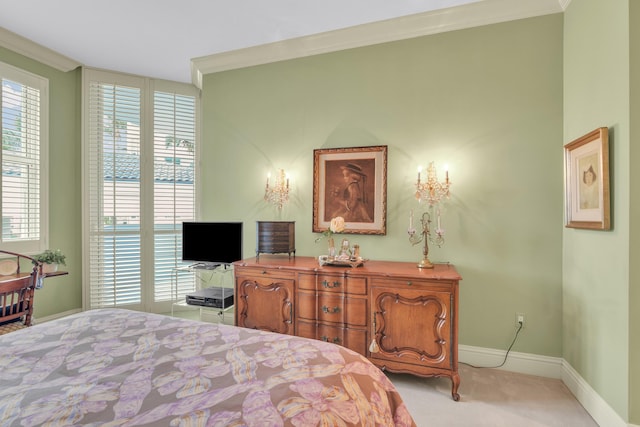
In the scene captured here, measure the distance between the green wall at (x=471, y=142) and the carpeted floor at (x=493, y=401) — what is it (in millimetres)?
276

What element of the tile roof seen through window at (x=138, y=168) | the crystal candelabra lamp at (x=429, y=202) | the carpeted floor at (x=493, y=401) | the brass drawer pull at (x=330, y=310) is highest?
the tile roof seen through window at (x=138, y=168)

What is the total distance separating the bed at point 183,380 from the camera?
92cm

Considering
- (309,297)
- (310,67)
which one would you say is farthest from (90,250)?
(310,67)

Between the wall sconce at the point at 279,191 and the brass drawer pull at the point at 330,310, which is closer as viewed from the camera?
the brass drawer pull at the point at 330,310

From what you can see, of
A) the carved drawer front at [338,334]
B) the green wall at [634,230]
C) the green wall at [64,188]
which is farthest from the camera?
the green wall at [64,188]

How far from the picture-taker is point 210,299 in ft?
10.7

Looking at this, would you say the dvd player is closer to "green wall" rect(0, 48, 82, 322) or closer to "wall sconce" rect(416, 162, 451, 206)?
"green wall" rect(0, 48, 82, 322)

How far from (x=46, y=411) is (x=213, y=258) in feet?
8.28

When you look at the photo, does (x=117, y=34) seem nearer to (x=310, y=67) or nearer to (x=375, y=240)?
(x=310, y=67)

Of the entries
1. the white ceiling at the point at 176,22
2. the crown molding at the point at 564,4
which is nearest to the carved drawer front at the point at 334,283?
the white ceiling at the point at 176,22

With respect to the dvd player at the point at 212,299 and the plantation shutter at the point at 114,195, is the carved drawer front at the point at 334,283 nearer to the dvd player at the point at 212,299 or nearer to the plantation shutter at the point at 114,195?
the dvd player at the point at 212,299

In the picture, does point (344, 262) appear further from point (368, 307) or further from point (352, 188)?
point (352, 188)

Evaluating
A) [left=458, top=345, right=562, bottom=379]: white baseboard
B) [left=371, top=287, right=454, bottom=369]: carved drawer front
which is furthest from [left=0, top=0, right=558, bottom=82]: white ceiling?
[left=458, top=345, right=562, bottom=379]: white baseboard

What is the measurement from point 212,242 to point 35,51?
2.77 m
